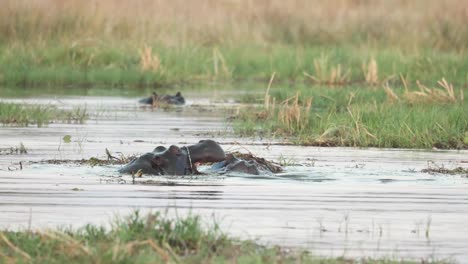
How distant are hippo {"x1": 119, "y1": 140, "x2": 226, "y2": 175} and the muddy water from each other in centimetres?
24

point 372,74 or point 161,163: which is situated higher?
point 372,74

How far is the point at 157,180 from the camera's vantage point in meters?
11.5

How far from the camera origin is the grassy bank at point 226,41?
27141 millimetres

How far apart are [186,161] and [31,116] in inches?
256

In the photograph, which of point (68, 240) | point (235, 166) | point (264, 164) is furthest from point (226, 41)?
point (68, 240)

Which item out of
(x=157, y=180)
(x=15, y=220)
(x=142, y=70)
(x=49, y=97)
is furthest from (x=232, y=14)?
(x=15, y=220)

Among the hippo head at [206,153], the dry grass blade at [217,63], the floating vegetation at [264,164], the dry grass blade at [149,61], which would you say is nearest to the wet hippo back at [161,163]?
the hippo head at [206,153]

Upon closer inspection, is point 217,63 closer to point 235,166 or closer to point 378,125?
point 378,125

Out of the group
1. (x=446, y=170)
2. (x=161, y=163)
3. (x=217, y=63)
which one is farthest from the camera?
(x=217, y=63)

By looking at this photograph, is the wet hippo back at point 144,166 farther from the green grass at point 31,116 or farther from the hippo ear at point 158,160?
the green grass at point 31,116

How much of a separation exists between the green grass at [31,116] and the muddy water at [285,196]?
4.76 ft

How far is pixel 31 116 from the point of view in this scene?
59.1 feet

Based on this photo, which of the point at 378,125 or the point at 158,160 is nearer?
the point at 158,160

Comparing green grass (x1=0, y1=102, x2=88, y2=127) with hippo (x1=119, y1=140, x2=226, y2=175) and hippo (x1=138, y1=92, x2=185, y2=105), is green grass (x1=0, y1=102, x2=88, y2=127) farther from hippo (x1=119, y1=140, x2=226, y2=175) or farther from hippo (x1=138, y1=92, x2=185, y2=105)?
hippo (x1=119, y1=140, x2=226, y2=175)
